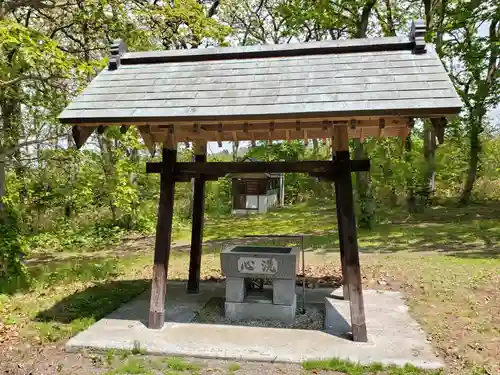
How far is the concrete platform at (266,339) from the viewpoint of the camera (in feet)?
16.7

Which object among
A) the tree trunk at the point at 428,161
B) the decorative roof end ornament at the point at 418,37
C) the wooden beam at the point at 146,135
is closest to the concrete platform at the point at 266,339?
the wooden beam at the point at 146,135

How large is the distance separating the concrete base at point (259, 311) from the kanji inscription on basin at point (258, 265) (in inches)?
21.7

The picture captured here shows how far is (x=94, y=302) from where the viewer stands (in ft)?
24.7

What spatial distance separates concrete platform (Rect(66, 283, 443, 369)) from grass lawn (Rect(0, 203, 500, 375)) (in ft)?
0.59

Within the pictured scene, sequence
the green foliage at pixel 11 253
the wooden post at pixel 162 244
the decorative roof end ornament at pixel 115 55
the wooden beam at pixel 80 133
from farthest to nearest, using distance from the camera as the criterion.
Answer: the green foliage at pixel 11 253
the decorative roof end ornament at pixel 115 55
the wooden post at pixel 162 244
the wooden beam at pixel 80 133

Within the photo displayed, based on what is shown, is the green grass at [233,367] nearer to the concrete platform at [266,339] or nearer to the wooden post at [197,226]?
the concrete platform at [266,339]

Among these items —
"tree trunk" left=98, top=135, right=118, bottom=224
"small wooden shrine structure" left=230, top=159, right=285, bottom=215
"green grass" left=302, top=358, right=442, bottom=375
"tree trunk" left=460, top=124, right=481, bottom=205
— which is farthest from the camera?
"small wooden shrine structure" left=230, top=159, right=285, bottom=215

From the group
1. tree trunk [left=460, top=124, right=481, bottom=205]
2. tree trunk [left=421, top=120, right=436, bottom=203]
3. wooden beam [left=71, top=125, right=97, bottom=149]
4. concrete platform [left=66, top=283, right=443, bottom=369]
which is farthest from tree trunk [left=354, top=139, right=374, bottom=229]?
wooden beam [left=71, top=125, right=97, bottom=149]

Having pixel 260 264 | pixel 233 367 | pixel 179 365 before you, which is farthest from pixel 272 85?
pixel 179 365

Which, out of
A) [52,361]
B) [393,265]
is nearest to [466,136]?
[393,265]

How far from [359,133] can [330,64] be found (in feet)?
5.40

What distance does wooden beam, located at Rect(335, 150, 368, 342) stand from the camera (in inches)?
217

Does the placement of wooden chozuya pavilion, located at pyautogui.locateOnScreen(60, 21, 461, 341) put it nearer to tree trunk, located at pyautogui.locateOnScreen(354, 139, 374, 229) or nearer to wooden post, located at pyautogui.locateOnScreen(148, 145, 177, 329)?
wooden post, located at pyautogui.locateOnScreen(148, 145, 177, 329)

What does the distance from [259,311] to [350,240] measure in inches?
73.2
